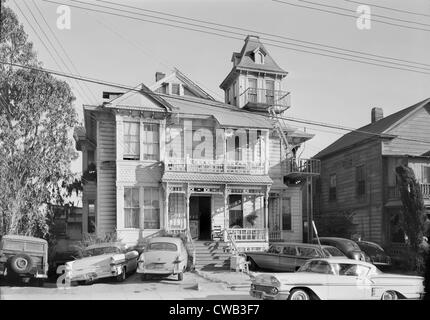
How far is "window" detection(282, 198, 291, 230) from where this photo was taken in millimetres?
23203

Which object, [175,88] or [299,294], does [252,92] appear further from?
[299,294]

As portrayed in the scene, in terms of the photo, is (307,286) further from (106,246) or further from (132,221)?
(132,221)

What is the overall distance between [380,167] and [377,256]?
597cm

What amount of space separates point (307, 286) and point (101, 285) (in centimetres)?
664

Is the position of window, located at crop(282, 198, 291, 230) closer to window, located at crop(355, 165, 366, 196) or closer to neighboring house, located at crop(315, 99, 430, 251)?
neighboring house, located at crop(315, 99, 430, 251)

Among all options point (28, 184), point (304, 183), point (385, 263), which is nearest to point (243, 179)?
point (304, 183)

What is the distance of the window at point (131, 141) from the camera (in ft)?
65.2

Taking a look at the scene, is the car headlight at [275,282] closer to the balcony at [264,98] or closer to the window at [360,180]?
the balcony at [264,98]

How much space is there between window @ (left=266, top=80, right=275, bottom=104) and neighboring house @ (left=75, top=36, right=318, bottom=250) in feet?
0.79

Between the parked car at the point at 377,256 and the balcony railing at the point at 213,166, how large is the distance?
582cm

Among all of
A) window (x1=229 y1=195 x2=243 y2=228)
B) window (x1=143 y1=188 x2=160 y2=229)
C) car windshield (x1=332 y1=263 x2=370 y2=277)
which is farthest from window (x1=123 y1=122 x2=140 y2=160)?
car windshield (x1=332 y1=263 x2=370 y2=277)

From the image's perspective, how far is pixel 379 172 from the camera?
883 inches

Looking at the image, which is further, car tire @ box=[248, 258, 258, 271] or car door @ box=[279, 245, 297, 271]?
car tire @ box=[248, 258, 258, 271]

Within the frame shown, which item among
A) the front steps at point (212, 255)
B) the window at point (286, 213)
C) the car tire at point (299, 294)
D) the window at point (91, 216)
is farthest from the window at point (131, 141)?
the car tire at point (299, 294)
